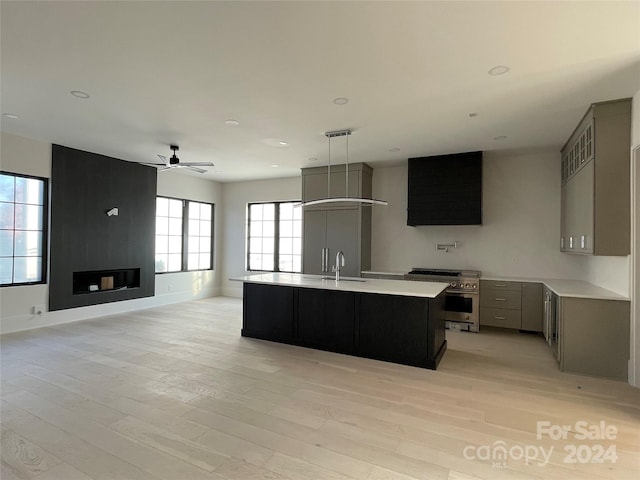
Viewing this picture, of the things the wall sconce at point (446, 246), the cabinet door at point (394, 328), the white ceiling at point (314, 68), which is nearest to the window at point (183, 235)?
the white ceiling at point (314, 68)

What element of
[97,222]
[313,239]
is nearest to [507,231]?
[313,239]

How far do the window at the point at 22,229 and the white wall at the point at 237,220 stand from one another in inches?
154

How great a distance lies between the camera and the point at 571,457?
7.09 feet

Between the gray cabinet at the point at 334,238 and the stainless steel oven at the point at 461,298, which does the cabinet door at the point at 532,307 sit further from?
the gray cabinet at the point at 334,238

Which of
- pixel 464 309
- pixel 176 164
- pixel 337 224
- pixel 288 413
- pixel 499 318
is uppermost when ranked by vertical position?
pixel 176 164

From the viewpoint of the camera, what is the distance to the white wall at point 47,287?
487 centimetres

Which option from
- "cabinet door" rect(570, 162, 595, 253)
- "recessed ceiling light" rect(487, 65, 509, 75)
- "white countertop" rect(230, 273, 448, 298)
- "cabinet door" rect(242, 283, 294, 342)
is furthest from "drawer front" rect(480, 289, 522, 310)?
"recessed ceiling light" rect(487, 65, 509, 75)

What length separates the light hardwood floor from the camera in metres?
2.04

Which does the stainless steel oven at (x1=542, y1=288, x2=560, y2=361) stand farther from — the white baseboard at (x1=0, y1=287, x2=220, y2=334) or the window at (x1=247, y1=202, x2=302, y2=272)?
the white baseboard at (x1=0, y1=287, x2=220, y2=334)

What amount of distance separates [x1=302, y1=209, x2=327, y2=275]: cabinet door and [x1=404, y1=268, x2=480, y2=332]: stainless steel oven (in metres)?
1.89

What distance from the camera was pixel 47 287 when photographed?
Result: 527 centimetres

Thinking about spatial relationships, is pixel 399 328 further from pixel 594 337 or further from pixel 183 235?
pixel 183 235

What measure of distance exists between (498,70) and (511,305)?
3659mm

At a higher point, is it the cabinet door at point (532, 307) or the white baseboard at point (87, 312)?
the cabinet door at point (532, 307)
